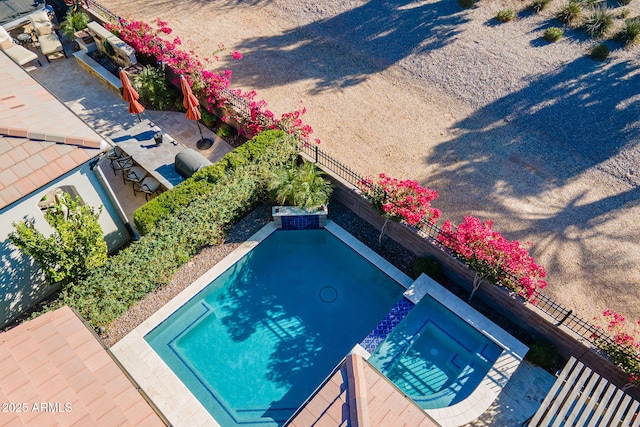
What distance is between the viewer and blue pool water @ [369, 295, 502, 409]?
14867 mm

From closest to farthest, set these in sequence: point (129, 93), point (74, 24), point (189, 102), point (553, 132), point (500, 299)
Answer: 1. point (500, 299)
2. point (189, 102)
3. point (129, 93)
4. point (553, 132)
5. point (74, 24)

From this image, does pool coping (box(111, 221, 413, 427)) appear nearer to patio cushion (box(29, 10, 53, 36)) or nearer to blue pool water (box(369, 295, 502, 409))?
blue pool water (box(369, 295, 502, 409))

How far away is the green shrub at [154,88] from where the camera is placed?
76.0 ft

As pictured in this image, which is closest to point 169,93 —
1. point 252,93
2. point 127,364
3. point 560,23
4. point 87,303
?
point 252,93

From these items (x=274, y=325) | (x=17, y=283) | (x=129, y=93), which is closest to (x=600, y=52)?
(x=274, y=325)

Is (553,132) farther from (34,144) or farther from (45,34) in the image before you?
(45,34)

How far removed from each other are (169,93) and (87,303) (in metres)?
12.7

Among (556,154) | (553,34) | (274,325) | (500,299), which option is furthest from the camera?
(553,34)

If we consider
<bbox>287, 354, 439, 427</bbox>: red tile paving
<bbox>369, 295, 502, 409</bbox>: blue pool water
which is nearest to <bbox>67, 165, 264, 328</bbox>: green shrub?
<bbox>287, 354, 439, 427</bbox>: red tile paving

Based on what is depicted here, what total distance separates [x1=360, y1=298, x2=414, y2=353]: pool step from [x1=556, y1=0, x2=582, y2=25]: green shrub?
69.4ft

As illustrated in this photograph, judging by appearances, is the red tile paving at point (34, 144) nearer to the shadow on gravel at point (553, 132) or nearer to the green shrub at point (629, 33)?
the shadow on gravel at point (553, 132)

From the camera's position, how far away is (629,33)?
24859 millimetres

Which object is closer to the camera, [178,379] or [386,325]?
[178,379]

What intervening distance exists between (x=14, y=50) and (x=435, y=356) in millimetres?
27601
